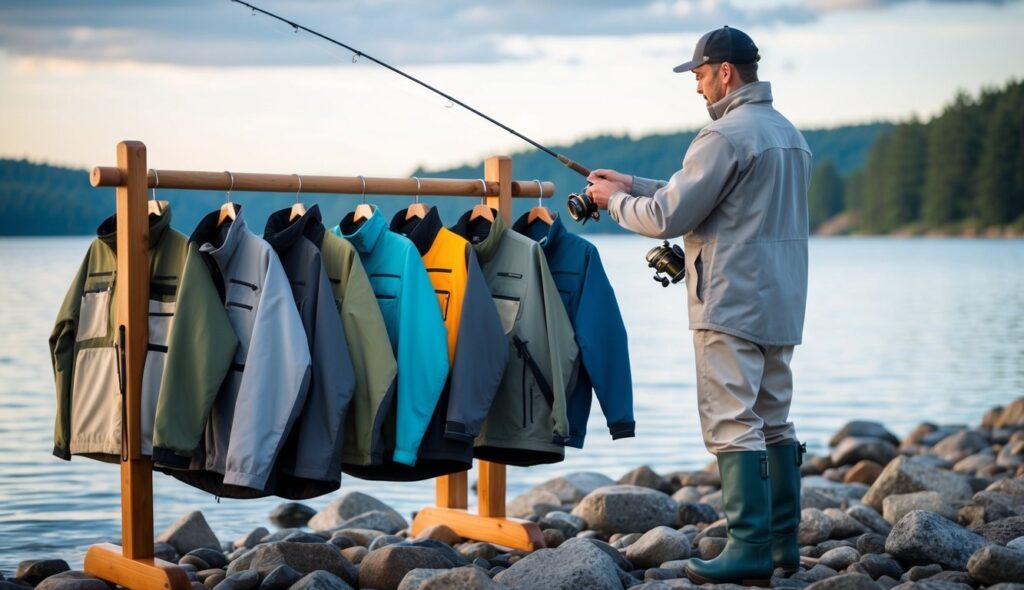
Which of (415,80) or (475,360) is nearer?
(475,360)

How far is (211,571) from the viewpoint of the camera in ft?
19.7

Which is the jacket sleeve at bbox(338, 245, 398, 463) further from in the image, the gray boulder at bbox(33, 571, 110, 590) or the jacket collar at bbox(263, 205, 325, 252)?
the gray boulder at bbox(33, 571, 110, 590)

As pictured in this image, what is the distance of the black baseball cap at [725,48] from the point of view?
5121 millimetres

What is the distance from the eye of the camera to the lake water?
32.2 ft

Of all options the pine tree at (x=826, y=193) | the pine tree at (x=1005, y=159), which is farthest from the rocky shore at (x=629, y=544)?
the pine tree at (x=826, y=193)

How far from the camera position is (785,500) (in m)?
5.39

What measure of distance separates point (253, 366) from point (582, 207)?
1485mm

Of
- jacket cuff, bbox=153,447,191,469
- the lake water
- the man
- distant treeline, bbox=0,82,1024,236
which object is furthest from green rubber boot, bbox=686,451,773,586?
distant treeline, bbox=0,82,1024,236

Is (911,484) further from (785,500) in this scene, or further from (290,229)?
(290,229)

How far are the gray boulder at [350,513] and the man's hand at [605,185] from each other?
347cm

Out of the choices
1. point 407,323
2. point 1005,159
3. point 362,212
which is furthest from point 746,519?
point 1005,159

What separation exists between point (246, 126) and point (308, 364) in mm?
9024

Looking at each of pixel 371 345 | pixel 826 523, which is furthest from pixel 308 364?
pixel 826 523

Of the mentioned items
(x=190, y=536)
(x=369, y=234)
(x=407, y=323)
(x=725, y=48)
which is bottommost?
(x=190, y=536)
